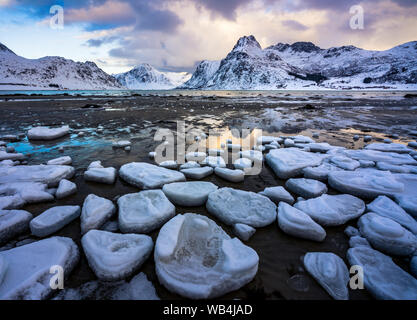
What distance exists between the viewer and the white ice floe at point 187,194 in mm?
2660

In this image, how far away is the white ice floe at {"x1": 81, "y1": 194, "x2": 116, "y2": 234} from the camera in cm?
215

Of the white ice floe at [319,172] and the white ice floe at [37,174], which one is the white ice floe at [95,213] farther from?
the white ice floe at [319,172]

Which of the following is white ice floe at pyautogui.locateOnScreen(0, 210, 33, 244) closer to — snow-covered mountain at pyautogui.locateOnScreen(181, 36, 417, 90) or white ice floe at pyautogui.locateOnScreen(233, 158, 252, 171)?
white ice floe at pyautogui.locateOnScreen(233, 158, 252, 171)

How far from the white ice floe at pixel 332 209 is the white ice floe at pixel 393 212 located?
0.49 ft

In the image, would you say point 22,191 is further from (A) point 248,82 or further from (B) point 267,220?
(A) point 248,82

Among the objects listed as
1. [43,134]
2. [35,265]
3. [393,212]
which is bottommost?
[35,265]

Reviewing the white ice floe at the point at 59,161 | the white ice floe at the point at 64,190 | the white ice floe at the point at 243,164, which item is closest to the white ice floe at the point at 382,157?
the white ice floe at the point at 243,164

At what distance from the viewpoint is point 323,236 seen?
206 centimetres

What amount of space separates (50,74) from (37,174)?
17839cm

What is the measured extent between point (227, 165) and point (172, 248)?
101 inches

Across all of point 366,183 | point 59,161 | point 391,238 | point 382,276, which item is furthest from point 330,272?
point 59,161

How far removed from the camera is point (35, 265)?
1.63 m

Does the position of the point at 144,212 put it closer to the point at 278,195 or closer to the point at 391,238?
the point at 278,195
